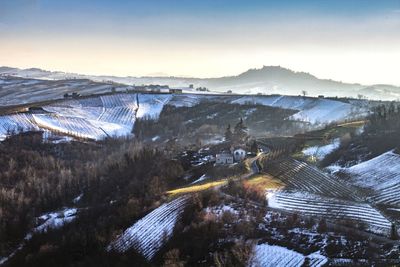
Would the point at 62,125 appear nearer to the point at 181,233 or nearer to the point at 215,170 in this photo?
the point at 215,170

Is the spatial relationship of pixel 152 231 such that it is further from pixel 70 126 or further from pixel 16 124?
pixel 70 126

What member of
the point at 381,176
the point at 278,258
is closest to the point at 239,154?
the point at 381,176

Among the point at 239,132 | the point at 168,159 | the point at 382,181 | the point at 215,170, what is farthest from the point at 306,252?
the point at 239,132

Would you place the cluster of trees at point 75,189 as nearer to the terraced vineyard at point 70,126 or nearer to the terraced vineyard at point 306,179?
the terraced vineyard at point 70,126

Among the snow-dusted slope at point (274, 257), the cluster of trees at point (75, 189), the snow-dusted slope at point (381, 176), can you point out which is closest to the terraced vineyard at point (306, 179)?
the snow-dusted slope at point (381, 176)

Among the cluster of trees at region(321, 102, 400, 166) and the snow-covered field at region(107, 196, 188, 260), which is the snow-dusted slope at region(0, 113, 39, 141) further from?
the cluster of trees at region(321, 102, 400, 166)

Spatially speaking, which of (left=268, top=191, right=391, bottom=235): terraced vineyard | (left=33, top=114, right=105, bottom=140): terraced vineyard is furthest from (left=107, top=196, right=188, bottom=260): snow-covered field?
(left=33, top=114, right=105, bottom=140): terraced vineyard
